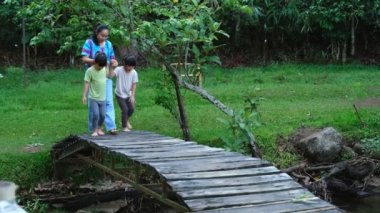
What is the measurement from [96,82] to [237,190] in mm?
3695

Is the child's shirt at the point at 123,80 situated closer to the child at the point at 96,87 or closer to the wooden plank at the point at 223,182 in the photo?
the child at the point at 96,87

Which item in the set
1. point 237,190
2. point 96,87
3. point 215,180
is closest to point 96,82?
point 96,87

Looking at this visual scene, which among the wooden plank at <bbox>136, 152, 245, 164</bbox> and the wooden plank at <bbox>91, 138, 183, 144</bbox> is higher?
the wooden plank at <bbox>136, 152, 245, 164</bbox>

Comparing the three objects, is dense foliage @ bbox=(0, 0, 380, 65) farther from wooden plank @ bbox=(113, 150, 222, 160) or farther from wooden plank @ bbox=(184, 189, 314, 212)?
wooden plank @ bbox=(184, 189, 314, 212)

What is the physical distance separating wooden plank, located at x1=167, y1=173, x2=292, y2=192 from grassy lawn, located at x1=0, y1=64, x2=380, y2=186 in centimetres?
329

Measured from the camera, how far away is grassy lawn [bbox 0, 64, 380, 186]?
33.0ft

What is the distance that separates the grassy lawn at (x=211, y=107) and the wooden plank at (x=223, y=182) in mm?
3293

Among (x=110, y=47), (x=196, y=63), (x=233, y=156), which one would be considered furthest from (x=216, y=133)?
(x=233, y=156)

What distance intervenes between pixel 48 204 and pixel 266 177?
14.3 ft

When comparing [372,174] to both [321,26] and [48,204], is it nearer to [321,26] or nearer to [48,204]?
[48,204]

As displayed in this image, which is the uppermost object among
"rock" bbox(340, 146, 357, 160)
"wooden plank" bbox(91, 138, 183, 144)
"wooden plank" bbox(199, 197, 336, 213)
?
"wooden plank" bbox(91, 138, 183, 144)

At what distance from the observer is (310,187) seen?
9.55 m

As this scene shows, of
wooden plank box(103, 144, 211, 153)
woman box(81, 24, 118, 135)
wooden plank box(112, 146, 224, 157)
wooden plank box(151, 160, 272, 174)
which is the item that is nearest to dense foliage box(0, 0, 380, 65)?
woman box(81, 24, 118, 135)

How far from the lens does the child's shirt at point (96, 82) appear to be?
8.34 meters
